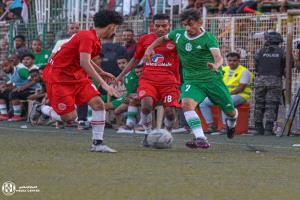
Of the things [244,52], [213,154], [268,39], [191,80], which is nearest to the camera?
[213,154]

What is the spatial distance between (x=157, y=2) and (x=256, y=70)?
14.5 ft

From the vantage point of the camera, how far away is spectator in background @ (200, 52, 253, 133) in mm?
19641

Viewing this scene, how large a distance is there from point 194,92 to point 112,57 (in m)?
7.02

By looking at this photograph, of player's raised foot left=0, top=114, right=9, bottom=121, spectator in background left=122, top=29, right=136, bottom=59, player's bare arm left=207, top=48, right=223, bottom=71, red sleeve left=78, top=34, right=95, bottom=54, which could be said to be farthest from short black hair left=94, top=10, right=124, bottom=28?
player's raised foot left=0, top=114, right=9, bottom=121

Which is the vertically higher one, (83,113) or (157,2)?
A: (157,2)

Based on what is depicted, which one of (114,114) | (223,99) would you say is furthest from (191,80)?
(114,114)

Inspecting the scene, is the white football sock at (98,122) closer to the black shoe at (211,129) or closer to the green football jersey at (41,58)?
the black shoe at (211,129)

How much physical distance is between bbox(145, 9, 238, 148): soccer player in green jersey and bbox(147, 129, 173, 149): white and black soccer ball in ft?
0.91

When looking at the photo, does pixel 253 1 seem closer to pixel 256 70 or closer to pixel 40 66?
pixel 256 70

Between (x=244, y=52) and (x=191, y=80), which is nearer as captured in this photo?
(x=191, y=80)

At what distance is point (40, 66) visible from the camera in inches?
922

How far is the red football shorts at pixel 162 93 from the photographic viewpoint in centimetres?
1562

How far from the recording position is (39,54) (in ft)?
78.3

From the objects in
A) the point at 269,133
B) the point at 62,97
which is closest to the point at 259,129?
the point at 269,133
